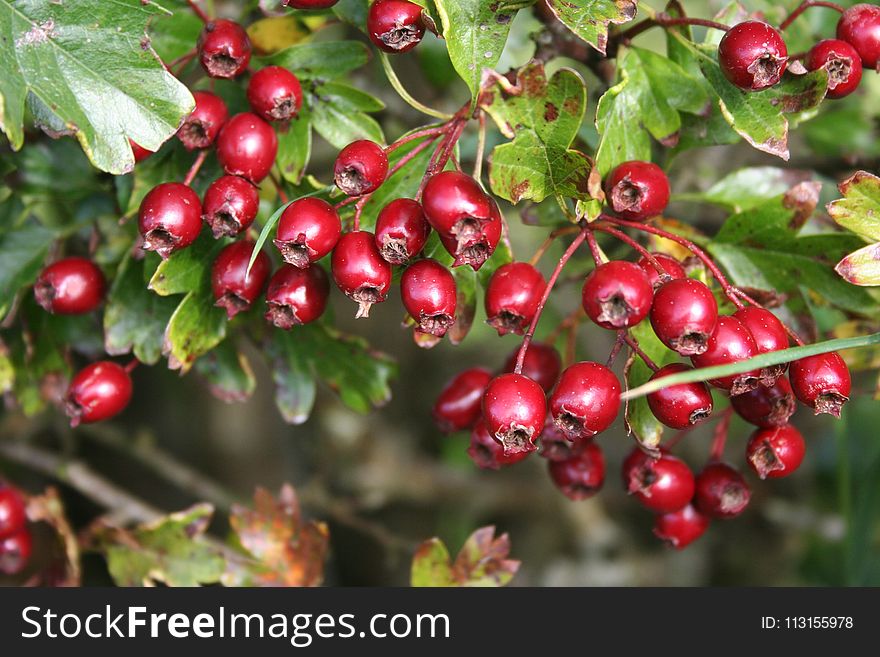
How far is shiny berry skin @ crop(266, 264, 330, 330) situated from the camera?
2.99ft

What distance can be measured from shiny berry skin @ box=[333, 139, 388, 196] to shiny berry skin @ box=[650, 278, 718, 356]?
11.9 inches

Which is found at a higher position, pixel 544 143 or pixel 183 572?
pixel 544 143

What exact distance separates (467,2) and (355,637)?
2.73 feet

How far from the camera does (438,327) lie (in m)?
0.87

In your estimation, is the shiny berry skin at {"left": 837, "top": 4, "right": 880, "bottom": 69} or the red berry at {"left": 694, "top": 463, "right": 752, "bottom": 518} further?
the red berry at {"left": 694, "top": 463, "right": 752, "bottom": 518}

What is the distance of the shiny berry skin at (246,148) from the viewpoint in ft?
3.09

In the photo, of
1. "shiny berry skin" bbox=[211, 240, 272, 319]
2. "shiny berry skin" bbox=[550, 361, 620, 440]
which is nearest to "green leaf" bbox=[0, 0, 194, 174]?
"shiny berry skin" bbox=[211, 240, 272, 319]

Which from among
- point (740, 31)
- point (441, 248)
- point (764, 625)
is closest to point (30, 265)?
point (441, 248)

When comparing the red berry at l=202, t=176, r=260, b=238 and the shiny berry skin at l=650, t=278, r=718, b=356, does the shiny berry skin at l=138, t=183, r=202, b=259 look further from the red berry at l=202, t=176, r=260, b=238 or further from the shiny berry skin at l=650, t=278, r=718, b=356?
the shiny berry skin at l=650, t=278, r=718, b=356

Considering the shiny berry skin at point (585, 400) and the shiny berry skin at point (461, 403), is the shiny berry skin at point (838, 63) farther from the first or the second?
the shiny berry skin at point (461, 403)

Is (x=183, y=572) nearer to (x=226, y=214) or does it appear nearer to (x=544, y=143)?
(x=226, y=214)

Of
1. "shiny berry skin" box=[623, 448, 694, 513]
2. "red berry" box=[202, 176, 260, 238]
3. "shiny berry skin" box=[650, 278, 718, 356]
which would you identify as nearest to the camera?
"shiny berry skin" box=[650, 278, 718, 356]

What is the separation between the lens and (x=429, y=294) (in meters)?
0.85

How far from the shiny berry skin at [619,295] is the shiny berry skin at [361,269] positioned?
0.20 m
